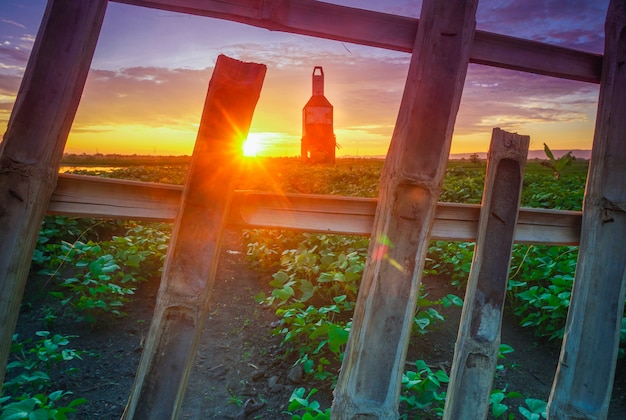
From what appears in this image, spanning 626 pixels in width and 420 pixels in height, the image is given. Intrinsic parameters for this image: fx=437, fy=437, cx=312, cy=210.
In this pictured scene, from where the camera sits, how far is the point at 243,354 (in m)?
3.31

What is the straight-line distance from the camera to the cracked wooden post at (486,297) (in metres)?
2.00

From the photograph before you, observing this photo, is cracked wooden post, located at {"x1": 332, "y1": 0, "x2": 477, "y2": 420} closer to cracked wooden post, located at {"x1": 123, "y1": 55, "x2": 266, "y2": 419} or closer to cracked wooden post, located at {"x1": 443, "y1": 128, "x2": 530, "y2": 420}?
cracked wooden post, located at {"x1": 443, "y1": 128, "x2": 530, "y2": 420}

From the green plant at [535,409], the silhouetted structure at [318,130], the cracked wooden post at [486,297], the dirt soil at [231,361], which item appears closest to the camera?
the cracked wooden post at [486,297]

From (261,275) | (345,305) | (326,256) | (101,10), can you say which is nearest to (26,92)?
(101,10)

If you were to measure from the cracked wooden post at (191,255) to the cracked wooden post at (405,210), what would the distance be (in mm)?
614

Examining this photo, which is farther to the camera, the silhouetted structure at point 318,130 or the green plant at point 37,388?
the silhouetted structure at point 318,130

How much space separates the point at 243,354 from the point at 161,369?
1707 millimetres

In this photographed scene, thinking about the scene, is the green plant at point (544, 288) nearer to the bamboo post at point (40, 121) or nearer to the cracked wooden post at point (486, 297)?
the cracked wooden post at point (486, 297)

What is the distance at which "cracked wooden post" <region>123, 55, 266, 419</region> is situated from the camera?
65.6 inches

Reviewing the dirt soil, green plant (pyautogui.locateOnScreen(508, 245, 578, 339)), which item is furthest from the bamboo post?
green plant (pyautogui.locateOnScreen(508, 245, 578, 339))

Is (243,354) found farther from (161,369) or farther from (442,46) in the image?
(442,46)

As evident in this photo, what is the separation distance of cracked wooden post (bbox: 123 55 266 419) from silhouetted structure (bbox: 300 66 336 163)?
18568 mm

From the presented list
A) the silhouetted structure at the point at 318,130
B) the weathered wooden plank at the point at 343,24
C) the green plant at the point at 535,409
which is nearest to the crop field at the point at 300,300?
the green plant at the point at 535,409

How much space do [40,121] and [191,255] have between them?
0.70 meters
